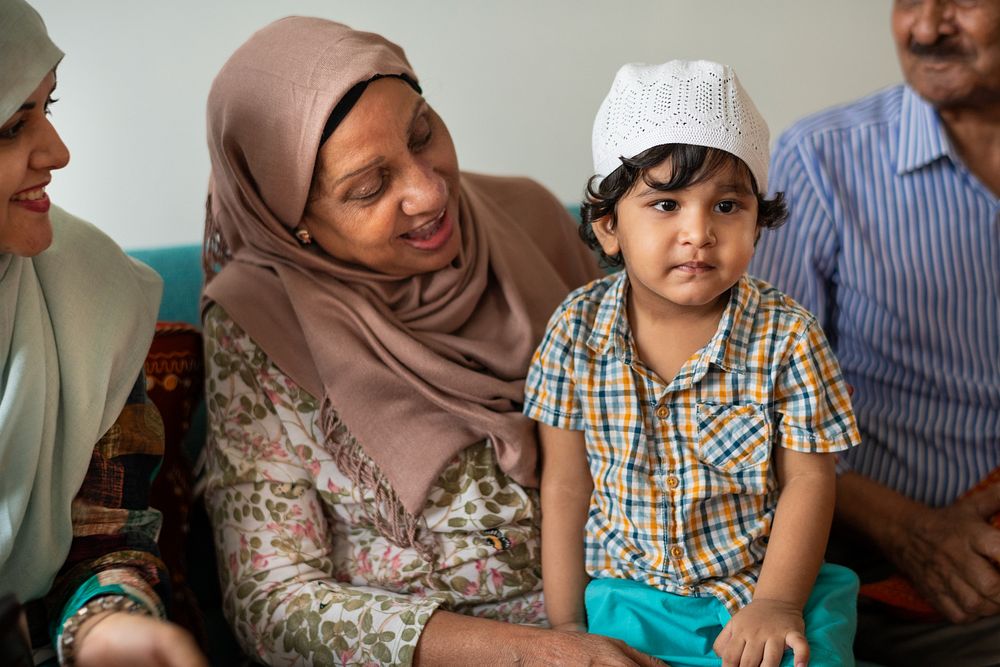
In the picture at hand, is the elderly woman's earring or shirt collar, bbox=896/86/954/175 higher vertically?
shirt collar, bbox=896/86/954/175

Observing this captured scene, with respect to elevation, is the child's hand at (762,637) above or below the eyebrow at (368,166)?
below

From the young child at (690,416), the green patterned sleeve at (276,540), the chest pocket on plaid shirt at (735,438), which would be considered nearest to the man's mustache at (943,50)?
the young child at (690,416)

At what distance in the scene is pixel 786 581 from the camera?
1553 mm

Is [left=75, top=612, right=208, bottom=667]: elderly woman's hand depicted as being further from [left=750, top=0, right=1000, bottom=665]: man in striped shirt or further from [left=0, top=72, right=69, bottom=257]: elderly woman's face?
[left=750, top=0, right=1000, bottom=665]: man in striped shirt

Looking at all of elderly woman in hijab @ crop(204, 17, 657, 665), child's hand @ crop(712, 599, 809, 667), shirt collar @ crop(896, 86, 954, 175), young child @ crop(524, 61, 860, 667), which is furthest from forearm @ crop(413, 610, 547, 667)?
shirt collar @ crop(896, 86, 954, 175)

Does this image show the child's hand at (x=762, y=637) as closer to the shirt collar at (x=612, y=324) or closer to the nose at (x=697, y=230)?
the shirt collar at (x=612, y=324)

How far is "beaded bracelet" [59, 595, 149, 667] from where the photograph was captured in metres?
1.46

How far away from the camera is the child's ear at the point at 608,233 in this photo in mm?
1688

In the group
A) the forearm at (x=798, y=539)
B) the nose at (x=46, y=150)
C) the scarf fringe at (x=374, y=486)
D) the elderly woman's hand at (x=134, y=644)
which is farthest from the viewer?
the scarf fringe at (x=374, y=486)

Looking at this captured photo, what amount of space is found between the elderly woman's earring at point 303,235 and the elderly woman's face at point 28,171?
1.57 ft

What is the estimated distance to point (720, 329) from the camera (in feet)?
5.24

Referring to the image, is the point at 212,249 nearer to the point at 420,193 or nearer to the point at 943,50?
the point at 420,193

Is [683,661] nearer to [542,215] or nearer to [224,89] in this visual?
[542,215]

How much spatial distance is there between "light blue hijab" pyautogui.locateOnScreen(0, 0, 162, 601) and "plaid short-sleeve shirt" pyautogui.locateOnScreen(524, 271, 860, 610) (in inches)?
30.2
